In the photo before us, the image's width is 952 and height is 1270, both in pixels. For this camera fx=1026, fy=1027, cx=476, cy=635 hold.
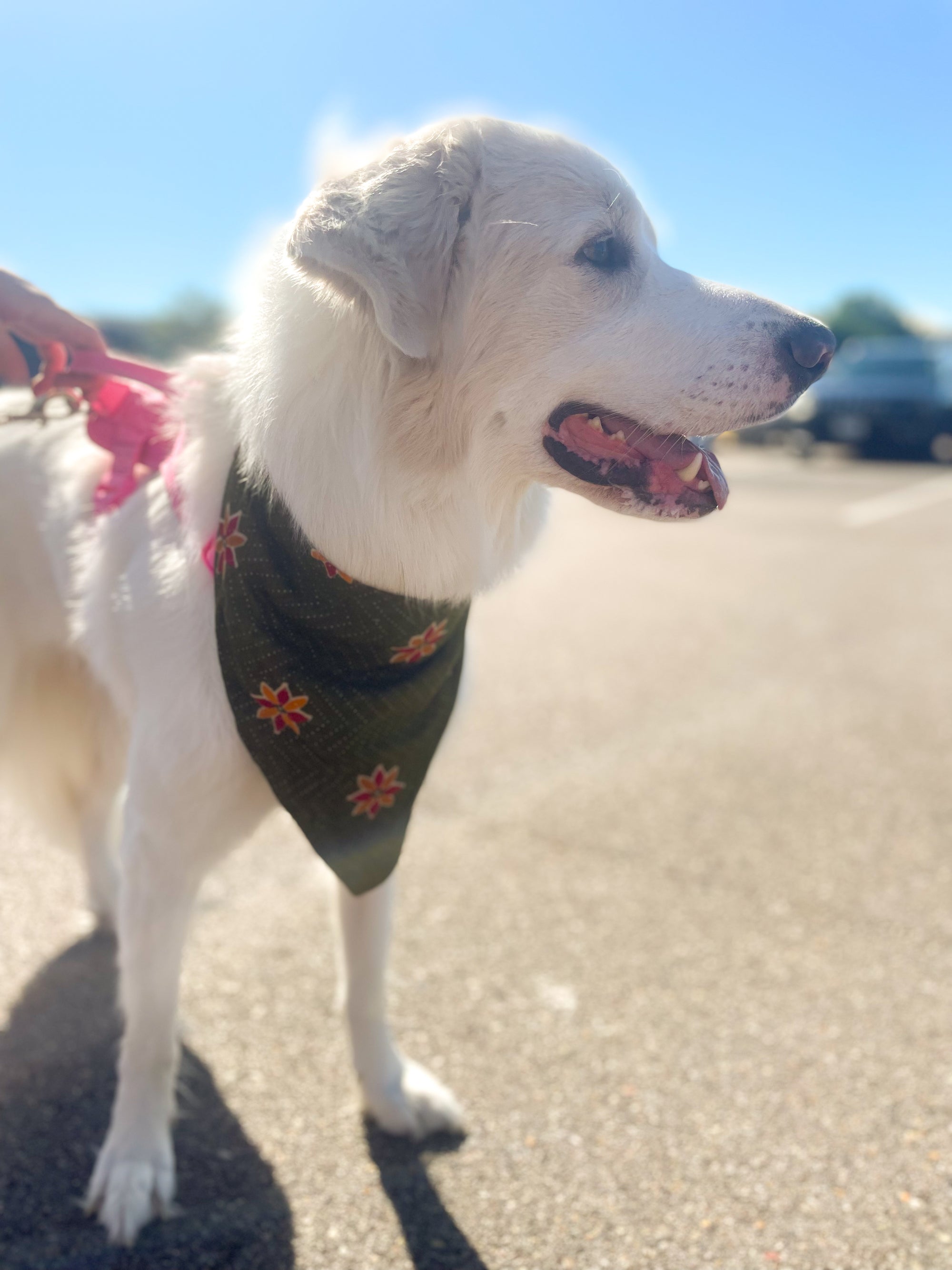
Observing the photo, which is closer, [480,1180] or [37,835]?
[480,1180]

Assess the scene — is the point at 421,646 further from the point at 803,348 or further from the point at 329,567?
the point at 803,348

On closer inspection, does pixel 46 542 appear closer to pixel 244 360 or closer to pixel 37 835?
pixel 244 360

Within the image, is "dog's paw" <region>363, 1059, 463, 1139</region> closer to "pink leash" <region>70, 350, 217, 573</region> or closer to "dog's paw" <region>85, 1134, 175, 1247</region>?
"dog's paw" <region>85, 1134, 175, 1247</region>

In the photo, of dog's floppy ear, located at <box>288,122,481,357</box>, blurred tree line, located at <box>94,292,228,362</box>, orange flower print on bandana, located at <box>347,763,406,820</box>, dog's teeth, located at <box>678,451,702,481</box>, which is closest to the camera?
dog's floppy ear, located at <box>288,122,481,357</box>

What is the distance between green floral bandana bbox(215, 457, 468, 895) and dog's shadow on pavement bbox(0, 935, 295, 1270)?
2.05ft

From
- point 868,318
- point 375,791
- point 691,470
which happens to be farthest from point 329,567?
point 868,318

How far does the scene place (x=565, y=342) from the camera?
6.60 feet

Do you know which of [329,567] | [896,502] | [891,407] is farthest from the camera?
[891,407]

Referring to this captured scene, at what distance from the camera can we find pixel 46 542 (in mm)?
2479

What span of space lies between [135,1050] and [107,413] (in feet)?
4.61

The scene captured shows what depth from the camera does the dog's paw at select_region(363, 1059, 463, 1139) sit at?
7.38ft

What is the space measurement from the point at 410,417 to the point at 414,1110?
149 cm

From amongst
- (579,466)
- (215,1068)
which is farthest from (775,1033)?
(579,466)

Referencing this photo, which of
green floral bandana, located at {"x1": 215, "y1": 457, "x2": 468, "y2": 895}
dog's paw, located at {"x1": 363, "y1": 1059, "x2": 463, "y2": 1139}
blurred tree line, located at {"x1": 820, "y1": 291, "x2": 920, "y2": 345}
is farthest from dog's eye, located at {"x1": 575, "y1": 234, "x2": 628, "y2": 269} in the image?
blurred tree line, located at {"x1": 820, "y1": 291, "x2": 920, "y2": 345}
